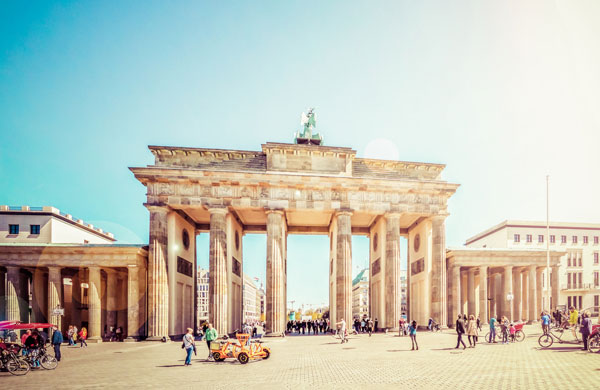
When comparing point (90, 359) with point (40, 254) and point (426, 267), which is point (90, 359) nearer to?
point (40, 254)

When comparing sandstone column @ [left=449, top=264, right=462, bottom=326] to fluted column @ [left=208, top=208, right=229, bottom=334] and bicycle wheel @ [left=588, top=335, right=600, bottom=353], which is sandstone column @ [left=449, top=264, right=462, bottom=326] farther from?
fluted column @ [left=208, top=208, right=229, bottom=334]

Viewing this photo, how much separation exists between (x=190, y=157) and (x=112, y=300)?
616 inches

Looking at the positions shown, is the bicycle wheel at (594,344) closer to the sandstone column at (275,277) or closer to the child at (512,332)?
the child at (512,332)

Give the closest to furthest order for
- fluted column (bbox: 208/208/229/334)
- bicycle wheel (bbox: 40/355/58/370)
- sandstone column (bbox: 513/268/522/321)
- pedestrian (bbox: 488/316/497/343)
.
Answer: bicycle wheel (bbox: 40/355/58/370) → pedestrian (bbox: 488/316/497/343) → fluted column (bbox: 208/208/229/334) → sandstone column (bbox: 513/268/522/321)

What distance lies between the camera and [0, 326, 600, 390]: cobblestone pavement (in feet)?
40.4

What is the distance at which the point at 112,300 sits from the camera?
37125 mm

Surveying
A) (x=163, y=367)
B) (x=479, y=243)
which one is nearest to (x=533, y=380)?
(x=163, y=367)

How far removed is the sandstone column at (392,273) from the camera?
116 ft

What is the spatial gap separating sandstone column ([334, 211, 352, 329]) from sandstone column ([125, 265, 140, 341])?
17.5 m

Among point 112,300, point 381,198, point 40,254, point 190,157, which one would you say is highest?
point 190,157

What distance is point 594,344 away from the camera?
19016mm

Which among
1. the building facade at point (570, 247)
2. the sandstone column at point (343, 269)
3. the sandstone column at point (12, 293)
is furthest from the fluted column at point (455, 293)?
the sandstone column at point (12, 293)

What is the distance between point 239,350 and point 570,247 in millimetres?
65130

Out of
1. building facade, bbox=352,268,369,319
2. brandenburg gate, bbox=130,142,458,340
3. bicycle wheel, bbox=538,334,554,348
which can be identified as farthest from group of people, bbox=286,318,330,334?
building facade, bbox=352,268,369,319
